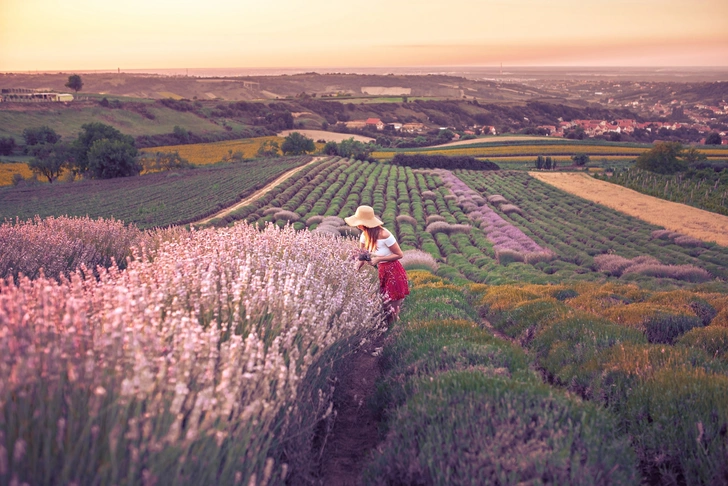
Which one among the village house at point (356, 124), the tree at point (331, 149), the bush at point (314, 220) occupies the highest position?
the village house at point (356, 124)

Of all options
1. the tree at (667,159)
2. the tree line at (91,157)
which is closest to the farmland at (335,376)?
the tree line at (91,157)

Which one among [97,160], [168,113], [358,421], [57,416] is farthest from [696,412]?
[168,113]

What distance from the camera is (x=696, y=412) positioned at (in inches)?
144

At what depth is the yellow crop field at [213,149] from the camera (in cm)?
5819

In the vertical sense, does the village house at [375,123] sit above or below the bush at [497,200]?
above

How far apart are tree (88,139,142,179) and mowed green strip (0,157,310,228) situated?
345cm

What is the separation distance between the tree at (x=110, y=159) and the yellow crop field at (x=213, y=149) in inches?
406

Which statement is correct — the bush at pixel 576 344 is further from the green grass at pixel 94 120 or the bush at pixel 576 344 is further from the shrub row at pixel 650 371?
the green grass at pixel 94 120

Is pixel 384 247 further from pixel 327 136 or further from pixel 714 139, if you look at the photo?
pixel 714 139

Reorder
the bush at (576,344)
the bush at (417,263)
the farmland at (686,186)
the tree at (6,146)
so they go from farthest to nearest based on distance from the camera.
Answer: the tree at (6,146) < the farmland at (686,186) < the bush at (417,263) < the bush at (576,344)

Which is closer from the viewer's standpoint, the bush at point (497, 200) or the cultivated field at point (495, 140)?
the bush at point (497, 200)

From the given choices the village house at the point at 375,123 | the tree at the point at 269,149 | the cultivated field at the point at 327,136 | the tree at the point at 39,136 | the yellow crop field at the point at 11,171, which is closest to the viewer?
the yellow crop field at the point at 11,171

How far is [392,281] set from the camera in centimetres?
681

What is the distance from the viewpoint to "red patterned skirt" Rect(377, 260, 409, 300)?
6.81 meters
